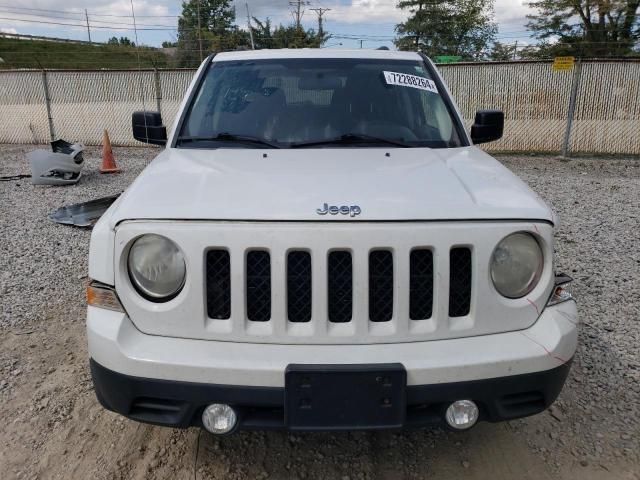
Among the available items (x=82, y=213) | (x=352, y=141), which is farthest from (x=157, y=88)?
(x=352, y=141)

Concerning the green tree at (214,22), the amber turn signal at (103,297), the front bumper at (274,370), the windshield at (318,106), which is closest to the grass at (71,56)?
the green tree at (214,22)

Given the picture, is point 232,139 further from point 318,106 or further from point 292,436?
point 292,436

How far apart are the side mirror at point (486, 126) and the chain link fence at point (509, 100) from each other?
9374mm

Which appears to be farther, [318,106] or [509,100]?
[509,100]

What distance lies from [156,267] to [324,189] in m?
0.70

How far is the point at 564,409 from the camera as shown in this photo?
2816 mm

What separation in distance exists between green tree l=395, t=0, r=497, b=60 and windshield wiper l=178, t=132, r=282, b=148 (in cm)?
4320

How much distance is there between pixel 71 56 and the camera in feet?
131

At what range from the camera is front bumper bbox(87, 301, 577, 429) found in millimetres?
1840

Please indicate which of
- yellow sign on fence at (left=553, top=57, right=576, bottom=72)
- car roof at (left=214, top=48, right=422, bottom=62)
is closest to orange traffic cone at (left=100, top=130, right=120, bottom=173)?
Result: car roof at (left=214, top=48, right=422, bottom=62)

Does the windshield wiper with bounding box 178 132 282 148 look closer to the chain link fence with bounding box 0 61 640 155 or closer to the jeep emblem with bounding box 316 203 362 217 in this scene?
the jeep emblem with bounding box 316 203 362 217

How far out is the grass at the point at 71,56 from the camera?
34.2 meters

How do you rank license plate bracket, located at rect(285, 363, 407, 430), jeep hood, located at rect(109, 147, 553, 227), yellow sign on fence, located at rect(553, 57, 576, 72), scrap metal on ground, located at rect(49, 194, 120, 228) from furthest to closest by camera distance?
yellow sign on fence, located at rect(553, 57, 576, 72) < scrap metal on ground, located at rect(49, 194, 120, 228) < jeep hood, located at rect(109, 147, 553, 227) < license plate bracket, located at rect(285, 363, 407, 430)

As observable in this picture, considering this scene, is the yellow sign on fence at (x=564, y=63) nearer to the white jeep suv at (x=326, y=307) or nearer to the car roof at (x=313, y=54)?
the car roof at (x=313, y=54)
